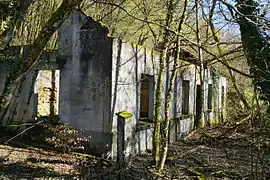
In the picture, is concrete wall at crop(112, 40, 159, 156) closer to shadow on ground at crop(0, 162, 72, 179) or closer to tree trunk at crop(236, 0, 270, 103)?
shadow on ground at crop(0, 162, 72, 179)

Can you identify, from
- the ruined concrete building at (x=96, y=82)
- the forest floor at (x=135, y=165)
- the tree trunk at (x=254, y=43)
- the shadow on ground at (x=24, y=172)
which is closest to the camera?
the tree trunk at (x=254, y=43)

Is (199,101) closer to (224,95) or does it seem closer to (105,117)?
(224,95)

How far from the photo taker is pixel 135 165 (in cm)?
884

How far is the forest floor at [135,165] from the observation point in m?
6.88

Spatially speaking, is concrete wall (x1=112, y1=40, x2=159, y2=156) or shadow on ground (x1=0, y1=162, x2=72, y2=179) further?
concrete wall (x1=112, y1=40, x2=159, y2=156)

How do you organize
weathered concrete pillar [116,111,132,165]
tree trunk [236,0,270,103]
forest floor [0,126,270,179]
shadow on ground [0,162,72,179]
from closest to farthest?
tree trunk [236,0,270,103]
shadow on ground [0,162,72,179]
forest floor [0,126,270,179]
weathered concrete pillar [116,111,132,165]

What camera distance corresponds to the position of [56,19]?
3.02 metres

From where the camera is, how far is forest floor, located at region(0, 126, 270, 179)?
6879mm

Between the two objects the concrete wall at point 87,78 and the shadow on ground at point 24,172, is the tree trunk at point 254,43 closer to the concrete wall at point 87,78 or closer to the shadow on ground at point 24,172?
the concrete wall at point 87,78

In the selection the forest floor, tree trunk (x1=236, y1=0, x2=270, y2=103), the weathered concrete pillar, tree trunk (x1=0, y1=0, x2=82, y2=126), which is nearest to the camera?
tree trunk (x1=0, y1=0, x2=82, y2=126)

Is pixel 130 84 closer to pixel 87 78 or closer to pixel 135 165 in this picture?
pixel 87 78

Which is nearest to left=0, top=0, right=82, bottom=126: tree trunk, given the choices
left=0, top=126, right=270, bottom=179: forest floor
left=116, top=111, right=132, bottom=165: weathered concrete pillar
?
left=0, top=126, right=270, bottom=179: forest floor

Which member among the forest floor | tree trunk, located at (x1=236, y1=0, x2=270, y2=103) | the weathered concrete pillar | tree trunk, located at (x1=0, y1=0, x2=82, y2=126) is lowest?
the forest floor

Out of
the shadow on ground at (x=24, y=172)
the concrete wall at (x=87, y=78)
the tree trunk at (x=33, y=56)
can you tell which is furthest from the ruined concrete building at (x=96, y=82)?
the tree trunk at (x=33, y=56)
